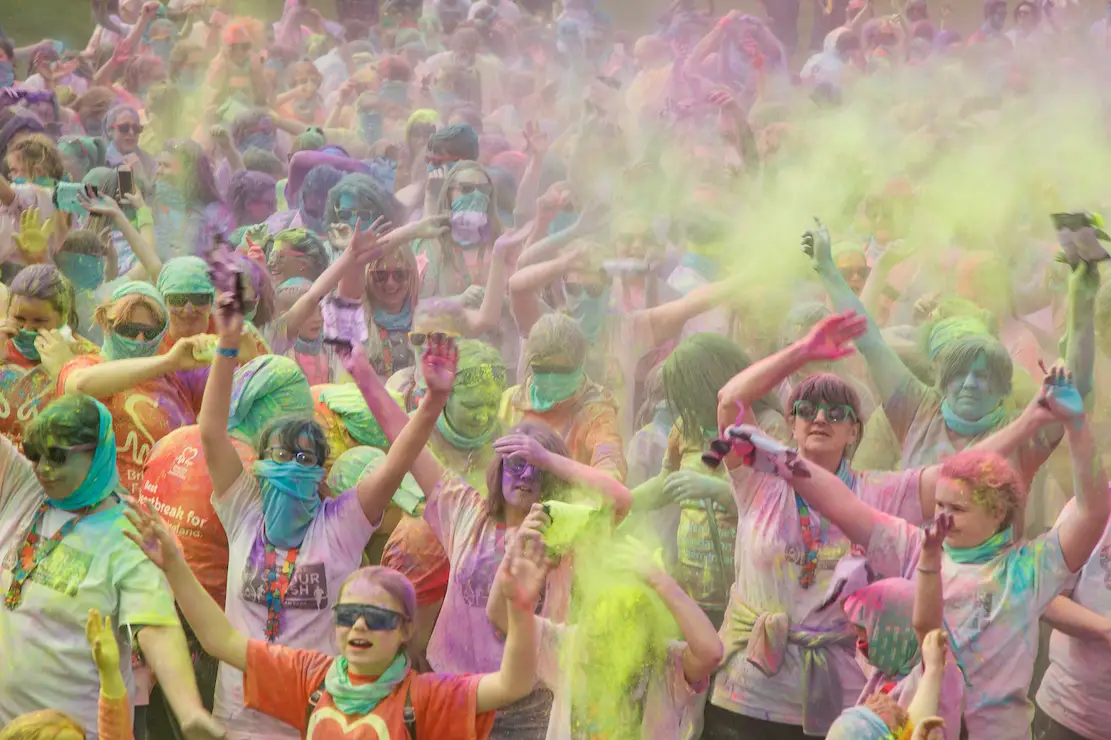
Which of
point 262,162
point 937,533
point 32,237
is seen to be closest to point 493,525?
point 937,533

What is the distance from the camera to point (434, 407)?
3.70 metres

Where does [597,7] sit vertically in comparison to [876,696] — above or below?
above

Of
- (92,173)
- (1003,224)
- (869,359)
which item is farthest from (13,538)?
(92,173)

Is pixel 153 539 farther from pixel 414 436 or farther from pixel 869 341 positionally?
pixel 869 341

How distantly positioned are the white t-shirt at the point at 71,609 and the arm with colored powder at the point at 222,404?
333mm

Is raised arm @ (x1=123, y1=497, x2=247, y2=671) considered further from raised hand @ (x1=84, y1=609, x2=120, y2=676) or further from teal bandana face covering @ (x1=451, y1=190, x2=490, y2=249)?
teal bandana face covering @ (x1=451, y1=190, x2=490, y2=249)

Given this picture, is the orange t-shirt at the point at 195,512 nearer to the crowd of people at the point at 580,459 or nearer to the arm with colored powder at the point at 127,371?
the crowd of people at the point at 580,459

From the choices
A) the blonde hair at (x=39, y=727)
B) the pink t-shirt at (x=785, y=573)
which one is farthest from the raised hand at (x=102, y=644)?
the pink t-shirt at (x=785, y=573)

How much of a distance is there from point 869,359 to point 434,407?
1367 millimetres

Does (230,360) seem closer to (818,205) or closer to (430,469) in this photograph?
(430,469)

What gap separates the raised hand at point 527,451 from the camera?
3.71 m

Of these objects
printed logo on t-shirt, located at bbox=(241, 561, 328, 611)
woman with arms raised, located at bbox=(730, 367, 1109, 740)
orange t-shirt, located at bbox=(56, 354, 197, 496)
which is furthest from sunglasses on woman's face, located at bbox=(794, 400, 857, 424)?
orange t-shirt, located at bbox=(56, 354, 197, 496)

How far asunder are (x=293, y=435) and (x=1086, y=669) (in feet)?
6.74

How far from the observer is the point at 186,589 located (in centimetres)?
334
